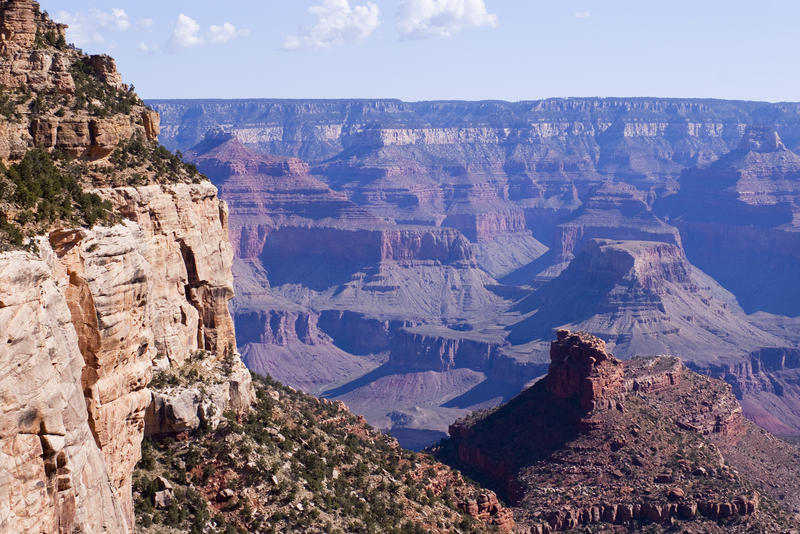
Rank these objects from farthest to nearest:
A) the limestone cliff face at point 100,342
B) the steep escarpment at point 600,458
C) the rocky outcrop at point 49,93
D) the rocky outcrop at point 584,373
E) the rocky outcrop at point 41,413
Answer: the rocky outcrop at point 584,373
the steep escarpment at point 600,458
the rocky outcrop at point 49,93
the limestone cliff face at point 100,342
the rocky outcrop at point 41,413

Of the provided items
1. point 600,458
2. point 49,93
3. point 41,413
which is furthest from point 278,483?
point 600,458

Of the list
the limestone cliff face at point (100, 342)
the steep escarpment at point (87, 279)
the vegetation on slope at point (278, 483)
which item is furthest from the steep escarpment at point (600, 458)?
the steep escarpment at point (87, 279)

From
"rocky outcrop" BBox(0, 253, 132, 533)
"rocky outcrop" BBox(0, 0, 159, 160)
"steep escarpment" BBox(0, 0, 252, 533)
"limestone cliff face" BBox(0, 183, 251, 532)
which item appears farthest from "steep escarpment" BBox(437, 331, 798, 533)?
"rocky outcrop" BBox(0, 253, 132, 533)

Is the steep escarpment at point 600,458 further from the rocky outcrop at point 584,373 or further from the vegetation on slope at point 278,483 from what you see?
the vegetation on slope at point 278,483

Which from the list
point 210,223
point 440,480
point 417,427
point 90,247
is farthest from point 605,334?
point 90,247

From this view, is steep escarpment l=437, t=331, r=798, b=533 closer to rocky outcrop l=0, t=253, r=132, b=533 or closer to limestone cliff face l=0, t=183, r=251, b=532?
limestone cliff face l=0, t=183, r=251, b=532

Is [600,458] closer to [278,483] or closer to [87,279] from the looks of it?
[278,483]

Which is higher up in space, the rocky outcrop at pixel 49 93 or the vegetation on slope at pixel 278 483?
the rocky outcrop at pixel 49 93
